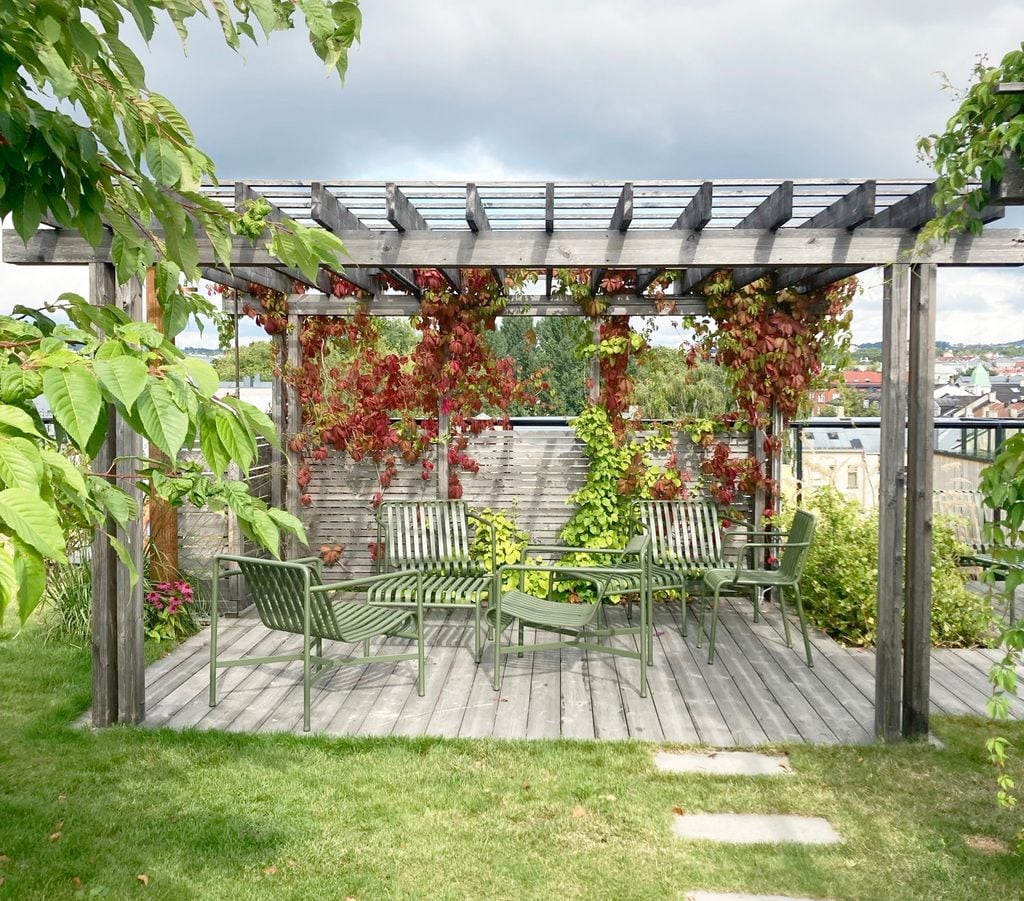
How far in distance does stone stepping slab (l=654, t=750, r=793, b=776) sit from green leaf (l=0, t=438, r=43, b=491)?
3.23 meters

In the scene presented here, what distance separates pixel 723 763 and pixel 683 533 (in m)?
2.74

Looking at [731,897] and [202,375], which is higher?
[202,375]

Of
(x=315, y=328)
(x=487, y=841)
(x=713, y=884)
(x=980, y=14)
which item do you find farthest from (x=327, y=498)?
(x=980, y=14)

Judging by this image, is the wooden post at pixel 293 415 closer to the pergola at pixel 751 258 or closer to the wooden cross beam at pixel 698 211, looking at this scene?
the pergola at pixel 751 258

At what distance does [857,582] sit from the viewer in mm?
5910

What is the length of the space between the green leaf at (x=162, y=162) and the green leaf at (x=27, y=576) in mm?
912

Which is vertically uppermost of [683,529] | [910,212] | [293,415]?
[910,212]

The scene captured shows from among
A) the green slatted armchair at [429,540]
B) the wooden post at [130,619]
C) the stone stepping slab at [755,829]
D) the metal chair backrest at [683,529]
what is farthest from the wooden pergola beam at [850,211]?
the wooden post at [130,619]

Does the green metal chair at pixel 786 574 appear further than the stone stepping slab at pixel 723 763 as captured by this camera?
Yes

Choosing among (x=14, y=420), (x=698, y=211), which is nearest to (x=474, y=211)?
(x=698, y=211)

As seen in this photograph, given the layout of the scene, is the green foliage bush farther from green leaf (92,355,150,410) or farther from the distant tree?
the distant tree

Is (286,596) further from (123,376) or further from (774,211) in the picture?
(123,376)

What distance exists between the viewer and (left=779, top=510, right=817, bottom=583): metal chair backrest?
5.19 m

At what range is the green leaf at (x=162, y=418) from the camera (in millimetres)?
1144
